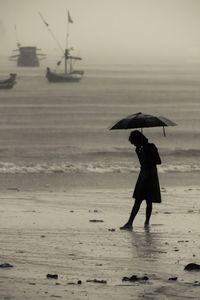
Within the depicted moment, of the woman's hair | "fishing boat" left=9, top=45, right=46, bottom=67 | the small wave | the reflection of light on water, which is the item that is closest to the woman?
the woman's hair

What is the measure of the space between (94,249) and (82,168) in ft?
50.3

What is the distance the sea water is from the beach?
0.17 ft

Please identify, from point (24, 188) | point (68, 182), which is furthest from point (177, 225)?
point (68, 182)

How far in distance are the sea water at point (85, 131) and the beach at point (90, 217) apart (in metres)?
0.05

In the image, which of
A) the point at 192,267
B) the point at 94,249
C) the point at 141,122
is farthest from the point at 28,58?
the point at 192,267

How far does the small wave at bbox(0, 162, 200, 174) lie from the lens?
28.0 m

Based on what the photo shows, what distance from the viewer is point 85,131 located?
4500cm

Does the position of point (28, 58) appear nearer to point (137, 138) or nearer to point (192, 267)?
point (137, 138)

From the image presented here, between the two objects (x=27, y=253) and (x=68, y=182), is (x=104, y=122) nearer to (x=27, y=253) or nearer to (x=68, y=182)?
(x=68, y=182)

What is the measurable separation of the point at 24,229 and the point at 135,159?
16582 mm

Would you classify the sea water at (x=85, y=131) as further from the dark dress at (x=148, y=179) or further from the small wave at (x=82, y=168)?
the dark dress at (x=148, y=179)

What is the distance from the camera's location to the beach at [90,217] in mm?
11578

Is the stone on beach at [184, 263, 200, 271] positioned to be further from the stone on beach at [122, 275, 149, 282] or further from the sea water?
the sea water

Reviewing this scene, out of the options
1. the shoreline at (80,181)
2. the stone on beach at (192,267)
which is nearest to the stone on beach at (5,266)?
the stone on beach at (192,267)
